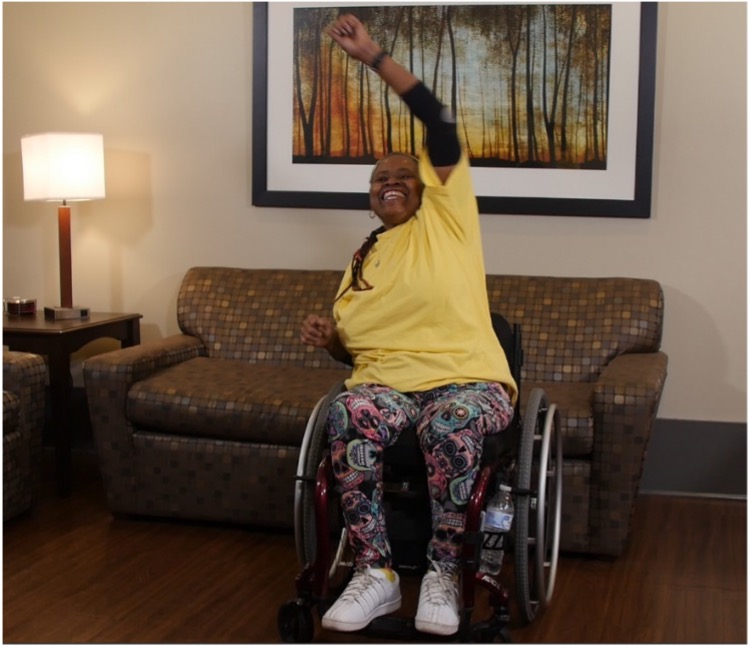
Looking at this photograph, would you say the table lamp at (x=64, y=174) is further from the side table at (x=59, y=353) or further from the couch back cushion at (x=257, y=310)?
the couch back cushion at (x=257, y=310)

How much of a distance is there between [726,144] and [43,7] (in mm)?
2589

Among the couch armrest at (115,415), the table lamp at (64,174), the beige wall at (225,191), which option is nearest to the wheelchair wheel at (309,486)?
the couch armrest at (115,415)

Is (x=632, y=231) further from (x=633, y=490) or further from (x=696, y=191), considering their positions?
(x=633, y=490)

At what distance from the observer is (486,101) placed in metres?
3.56

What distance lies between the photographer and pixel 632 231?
353cm

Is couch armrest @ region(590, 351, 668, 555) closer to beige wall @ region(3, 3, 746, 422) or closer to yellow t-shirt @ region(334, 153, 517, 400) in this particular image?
yellow t-shirt @ region(334, 153, 517, 400)

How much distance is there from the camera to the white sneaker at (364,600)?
7.12ft

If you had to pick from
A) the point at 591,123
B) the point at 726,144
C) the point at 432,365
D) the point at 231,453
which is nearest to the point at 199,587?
the point at 231,453

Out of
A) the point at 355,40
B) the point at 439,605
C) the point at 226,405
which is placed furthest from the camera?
the point at 226,405

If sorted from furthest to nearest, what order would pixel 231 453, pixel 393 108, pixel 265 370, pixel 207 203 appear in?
pixel 207 203 < pixel 393 108 < pixel 265 370 < pixel 231 453

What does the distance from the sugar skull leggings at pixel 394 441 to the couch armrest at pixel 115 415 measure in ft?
3.27

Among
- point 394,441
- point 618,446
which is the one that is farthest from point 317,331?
point 618,446

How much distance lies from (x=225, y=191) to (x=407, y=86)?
1.75 metres

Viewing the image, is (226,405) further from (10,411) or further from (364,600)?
(364,600)
